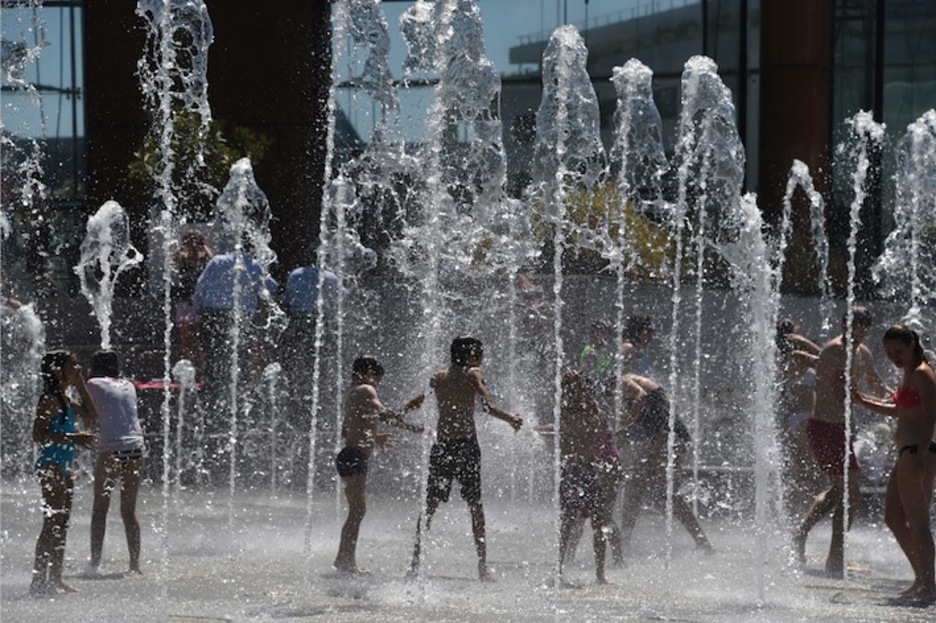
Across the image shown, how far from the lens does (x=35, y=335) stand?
13680 mm

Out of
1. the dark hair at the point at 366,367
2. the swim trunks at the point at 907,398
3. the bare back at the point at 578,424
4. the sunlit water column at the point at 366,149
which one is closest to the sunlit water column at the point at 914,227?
the sunlit water column at the point at 366,149

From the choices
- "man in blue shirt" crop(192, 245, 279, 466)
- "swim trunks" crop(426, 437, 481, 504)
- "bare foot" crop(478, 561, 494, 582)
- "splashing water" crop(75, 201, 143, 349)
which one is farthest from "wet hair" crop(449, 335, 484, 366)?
"splashing water" crop(75, 201, 143, 349)

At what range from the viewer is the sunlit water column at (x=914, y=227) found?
18.7 m

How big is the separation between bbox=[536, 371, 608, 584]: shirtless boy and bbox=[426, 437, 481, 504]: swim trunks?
1.37 feet

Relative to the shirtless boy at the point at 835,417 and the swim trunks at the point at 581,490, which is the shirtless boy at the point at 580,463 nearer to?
the swim trunks at the point at 581,490

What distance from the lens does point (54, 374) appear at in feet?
26.1

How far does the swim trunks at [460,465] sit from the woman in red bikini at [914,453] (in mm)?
1972

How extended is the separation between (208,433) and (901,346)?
6409 millimetres

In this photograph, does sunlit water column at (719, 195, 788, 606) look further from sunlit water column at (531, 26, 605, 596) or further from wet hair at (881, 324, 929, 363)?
sunlit water column at (531, 26, 605, 596)

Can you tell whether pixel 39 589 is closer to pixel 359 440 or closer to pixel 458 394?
pixel 359 440

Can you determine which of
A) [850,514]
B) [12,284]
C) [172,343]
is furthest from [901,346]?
[12,284]

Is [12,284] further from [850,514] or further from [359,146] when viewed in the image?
[850,514]

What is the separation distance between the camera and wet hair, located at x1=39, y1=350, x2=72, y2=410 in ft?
26.0

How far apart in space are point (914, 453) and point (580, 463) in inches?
Result: 61.6
